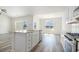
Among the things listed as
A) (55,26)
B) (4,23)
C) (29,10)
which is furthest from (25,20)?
(55,26)

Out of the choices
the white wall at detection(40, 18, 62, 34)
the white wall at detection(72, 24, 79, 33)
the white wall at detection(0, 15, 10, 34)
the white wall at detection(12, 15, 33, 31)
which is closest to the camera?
the white wall at detection(0, 15, 10, 34)

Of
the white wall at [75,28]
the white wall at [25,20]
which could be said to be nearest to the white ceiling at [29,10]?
the white wall at [25,20]

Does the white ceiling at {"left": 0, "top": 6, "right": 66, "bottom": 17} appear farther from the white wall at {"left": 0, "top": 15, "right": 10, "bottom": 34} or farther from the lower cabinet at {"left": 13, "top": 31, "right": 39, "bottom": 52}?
the lower cabinet at {"left": 13, "top": 31, "right": 39, "bottom": 52}

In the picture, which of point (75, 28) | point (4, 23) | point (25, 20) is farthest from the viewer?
point (75, 28)

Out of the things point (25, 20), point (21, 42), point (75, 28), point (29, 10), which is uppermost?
point (29, 10)

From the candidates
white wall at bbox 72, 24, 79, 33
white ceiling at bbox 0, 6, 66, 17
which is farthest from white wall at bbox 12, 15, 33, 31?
white wall at bbox 72, 24, 79, 33

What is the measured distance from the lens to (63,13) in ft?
5.80

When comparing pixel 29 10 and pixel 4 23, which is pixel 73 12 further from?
pixel 4 23

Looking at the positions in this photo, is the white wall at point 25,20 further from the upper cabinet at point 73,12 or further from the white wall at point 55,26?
the upper cabinet at point 73,12
